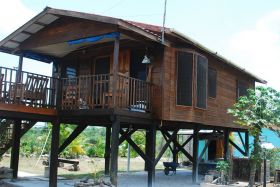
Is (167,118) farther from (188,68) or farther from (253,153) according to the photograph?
(253,153)

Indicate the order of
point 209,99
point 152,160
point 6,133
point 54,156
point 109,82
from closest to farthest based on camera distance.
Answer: point 109,82, point 152,160, point 54,156, point 209,99, point 6,133

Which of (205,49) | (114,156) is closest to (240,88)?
(205,49)

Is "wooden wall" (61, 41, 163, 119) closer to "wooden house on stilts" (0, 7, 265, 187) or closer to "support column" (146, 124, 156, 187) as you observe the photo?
"wooden house on stilts" (0, 7, 265, 187)

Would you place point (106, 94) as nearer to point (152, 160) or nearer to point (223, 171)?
point (152, 160)

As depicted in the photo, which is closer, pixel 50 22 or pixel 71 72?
pixel 50 22

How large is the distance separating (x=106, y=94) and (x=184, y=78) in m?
2.91

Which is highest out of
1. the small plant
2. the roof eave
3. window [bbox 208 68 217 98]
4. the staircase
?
the roof eave

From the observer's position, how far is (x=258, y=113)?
1280 centimetres

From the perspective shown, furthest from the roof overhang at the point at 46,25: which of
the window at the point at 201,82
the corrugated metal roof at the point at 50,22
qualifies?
the window at the point at 201,82

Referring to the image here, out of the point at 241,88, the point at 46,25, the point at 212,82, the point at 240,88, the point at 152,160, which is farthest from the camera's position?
the point at 241,88

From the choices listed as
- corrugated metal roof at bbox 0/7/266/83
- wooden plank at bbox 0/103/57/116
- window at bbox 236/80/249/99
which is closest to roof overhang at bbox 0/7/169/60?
corrugated metal roof at bbox 0/7/266/83

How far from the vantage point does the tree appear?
12711 mm

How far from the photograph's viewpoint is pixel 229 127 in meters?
17.8

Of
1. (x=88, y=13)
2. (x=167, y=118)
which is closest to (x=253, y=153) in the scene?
(x=167, y=118)
